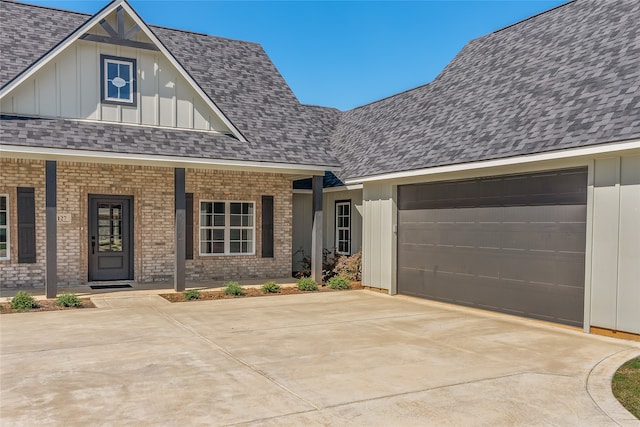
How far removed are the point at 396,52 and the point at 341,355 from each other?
660 inches

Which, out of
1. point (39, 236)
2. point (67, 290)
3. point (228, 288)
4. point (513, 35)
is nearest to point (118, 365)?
point (228, 288)

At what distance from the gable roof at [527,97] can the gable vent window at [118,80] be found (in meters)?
6.05

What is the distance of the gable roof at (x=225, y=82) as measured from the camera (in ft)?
40.3

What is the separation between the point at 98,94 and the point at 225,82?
4.27 metres

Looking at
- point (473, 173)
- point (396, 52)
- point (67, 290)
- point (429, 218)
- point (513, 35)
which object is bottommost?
point (67, 290)

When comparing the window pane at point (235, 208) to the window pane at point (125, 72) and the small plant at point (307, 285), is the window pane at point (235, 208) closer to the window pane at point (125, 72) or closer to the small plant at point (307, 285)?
the small plant at point (307, 285)

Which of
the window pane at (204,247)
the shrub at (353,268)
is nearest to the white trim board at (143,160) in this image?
the shrub at (353,268)

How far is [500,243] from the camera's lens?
398 inches

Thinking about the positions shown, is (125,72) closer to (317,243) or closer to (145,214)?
(145,214)

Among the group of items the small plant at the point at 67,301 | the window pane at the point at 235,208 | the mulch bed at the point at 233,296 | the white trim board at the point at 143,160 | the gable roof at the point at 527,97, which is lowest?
the mulch bed at the point at 233,296

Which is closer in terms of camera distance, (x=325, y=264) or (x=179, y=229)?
(x=179, y=229)

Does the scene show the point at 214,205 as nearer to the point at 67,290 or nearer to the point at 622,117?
the point at 67,290

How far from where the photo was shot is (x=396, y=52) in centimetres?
2112

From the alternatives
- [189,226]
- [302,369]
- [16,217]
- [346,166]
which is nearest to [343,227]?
[346,166]
